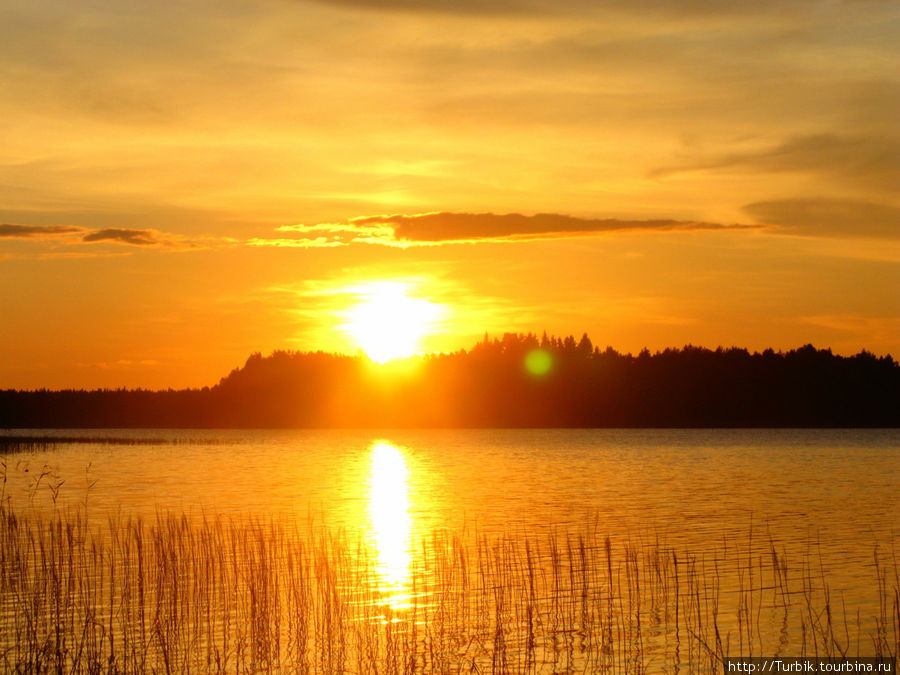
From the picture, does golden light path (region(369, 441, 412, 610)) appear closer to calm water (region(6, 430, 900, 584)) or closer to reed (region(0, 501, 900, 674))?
calm water (region(6, 430, 900, 584))

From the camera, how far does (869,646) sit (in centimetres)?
1728

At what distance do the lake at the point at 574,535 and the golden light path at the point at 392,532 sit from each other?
→ 0.10m

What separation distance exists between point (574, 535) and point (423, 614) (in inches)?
494

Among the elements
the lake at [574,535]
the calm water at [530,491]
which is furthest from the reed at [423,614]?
the calm water at [530,491]

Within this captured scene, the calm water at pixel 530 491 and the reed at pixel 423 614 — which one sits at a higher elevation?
the calm water at pixel 530 491

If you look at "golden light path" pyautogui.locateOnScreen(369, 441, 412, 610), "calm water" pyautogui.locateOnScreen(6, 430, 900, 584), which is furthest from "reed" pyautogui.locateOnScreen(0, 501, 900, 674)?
"calm water" pyautogui.locateOnScreen(6, 430, 900, 584)

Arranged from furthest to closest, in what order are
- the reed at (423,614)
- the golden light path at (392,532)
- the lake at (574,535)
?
1. the golden light path at (392,532)
2. the lake at (574,535)
3. the reed at (423,614)

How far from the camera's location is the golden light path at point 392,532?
2258cm

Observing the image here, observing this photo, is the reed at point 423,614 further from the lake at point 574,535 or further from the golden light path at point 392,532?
the golden light path at point 392,532

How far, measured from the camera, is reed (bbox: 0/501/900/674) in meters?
16.3

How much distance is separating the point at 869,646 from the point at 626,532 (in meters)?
15.0

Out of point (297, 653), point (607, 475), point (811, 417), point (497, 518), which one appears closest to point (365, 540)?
point (497, 518)

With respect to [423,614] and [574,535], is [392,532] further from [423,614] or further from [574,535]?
[423,614]

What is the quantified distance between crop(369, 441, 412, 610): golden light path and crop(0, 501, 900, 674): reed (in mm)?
363
